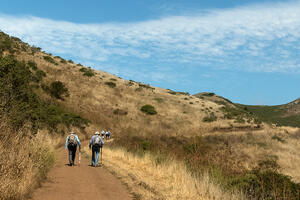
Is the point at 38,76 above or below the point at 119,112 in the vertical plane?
above

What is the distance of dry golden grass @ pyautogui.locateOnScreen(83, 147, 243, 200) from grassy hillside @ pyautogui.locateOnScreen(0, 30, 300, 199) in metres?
0.65

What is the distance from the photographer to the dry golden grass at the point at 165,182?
9009 mm

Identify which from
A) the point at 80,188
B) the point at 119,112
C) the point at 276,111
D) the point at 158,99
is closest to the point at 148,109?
the point at 119,112

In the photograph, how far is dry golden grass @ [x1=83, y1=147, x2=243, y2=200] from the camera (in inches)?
355

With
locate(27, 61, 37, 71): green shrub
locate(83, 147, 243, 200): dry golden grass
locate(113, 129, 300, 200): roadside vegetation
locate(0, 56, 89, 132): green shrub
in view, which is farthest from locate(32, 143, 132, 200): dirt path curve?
locate(27, 61, 37, 71): green shrub

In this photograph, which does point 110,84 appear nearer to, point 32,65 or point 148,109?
point 148,109

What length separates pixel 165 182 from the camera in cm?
1114

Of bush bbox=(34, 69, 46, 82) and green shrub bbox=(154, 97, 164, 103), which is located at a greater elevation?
bush bbox=(34, 69, 46, 82)

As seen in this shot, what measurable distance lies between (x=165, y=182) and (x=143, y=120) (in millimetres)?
47434

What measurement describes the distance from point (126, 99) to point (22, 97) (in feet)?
169

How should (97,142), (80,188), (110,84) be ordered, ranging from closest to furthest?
(80,188)
(97,142)
(110,84)

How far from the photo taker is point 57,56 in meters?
81.8

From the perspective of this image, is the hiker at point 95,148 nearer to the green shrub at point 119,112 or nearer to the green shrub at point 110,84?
the green shrub at point 119,112

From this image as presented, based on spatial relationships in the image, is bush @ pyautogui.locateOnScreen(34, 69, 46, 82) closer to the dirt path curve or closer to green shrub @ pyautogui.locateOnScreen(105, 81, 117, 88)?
green shrub @ pyautogui.locateOnScreen(105, 81, 117, 88)
